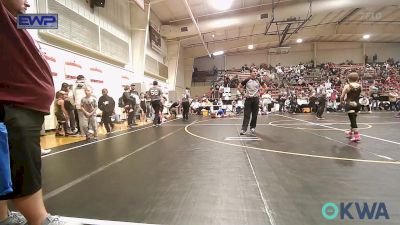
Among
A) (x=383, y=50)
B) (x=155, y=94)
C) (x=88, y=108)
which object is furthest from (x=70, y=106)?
(x=383, y=50)

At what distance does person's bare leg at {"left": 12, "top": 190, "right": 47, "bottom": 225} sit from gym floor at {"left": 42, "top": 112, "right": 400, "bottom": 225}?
Result: 527 mm

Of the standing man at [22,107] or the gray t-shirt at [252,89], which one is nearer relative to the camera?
the standing man at [22,107]

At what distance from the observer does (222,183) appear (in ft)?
9.51

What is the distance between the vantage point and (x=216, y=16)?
21.4 metres

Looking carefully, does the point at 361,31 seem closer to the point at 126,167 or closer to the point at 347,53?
the point at 347,53

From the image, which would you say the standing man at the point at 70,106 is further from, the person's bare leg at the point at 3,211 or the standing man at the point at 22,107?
the standing man at the point at 22,107

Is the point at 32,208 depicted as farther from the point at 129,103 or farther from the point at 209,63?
the point at 209,63

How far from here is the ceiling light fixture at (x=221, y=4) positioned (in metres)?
18.7

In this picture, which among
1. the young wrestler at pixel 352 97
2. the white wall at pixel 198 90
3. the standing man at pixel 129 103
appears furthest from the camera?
the white wall at pixel 198 90

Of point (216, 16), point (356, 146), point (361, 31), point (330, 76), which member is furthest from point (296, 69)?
point (356, 146)

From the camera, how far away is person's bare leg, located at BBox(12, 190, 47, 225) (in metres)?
1.51

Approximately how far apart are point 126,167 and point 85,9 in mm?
10495

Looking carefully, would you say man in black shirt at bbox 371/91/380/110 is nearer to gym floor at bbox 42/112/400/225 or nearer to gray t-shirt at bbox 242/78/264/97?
gray t-shirt at bbox 242/78/264/97

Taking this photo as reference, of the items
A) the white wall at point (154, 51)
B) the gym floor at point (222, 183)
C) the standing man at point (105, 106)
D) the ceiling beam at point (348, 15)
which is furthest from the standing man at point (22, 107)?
the ceiling beam at point (348, 15)
